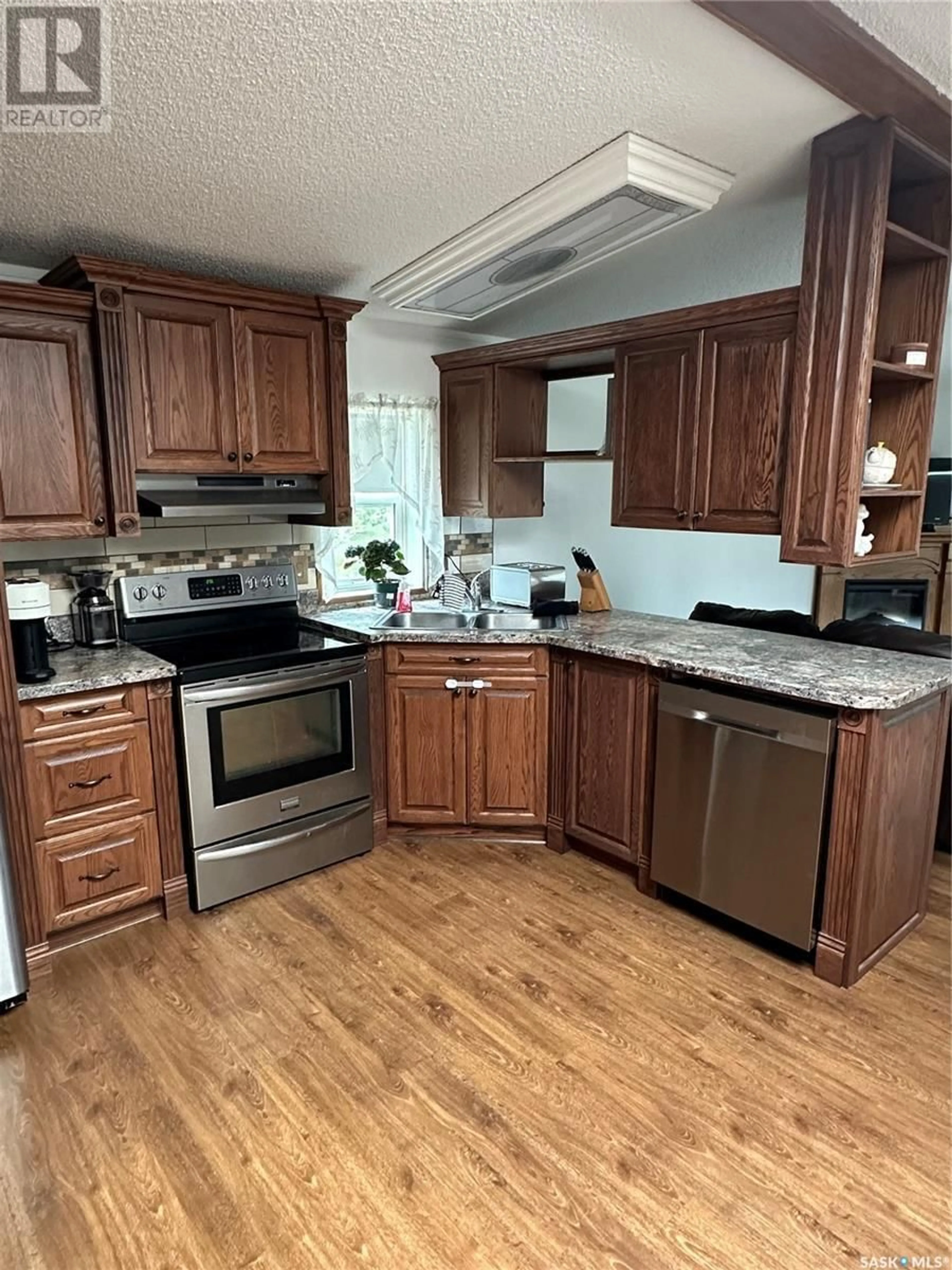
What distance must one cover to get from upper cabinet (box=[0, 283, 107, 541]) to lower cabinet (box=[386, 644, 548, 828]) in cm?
130

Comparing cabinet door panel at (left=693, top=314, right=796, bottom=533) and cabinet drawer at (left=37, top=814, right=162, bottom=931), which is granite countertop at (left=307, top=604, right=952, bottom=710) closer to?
cabinet door panel at (left=693, top=314, right=796, bottom=533)

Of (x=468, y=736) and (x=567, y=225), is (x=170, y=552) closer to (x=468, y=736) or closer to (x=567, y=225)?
(x=468, y=736)

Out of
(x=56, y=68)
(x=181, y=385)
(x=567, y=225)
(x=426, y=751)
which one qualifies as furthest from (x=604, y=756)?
(x=56, y=68)

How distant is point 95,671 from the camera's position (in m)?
2.57

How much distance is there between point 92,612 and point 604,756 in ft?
6.69

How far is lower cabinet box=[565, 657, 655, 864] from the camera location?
9.26 feet

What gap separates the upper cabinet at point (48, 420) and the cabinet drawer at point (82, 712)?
601 millimetres

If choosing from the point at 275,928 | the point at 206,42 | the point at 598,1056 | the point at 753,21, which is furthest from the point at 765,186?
Answer: the point at 275,928

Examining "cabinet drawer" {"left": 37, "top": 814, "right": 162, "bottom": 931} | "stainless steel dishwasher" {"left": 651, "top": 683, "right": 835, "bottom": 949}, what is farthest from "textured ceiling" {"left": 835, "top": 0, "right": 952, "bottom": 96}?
"cabinet drawer" {"left": 37, "top": 814, "right": 162, "bottom": 931}

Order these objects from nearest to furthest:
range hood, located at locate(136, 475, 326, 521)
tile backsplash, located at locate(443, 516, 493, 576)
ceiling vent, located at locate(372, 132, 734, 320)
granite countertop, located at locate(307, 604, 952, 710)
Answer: ceiling vent, located at locate(372, 132, 734, 320) < granite countertop, located at locate(307, 604, 952, 710) < range hood, located at locate(136, 475, 326, 521) < tile backsplash, located at locate(443, 516, 493, 576)

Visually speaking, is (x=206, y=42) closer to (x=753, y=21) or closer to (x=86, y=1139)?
(x=753, y=21)

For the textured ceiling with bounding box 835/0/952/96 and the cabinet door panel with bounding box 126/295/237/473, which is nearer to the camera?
the textured ceiling with bounding box 835/0/952/96

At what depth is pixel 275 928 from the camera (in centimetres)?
270

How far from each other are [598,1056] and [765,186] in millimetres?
2659
